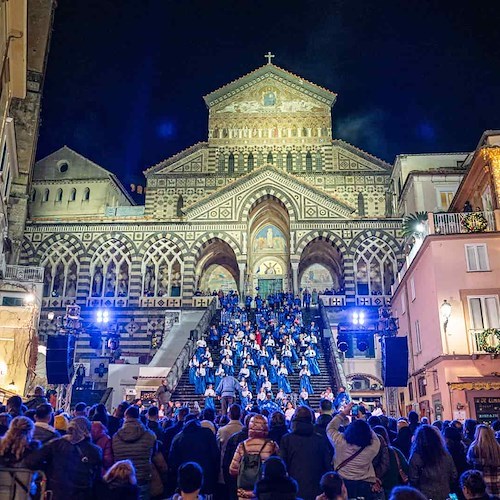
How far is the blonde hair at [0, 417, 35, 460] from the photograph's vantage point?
5305 mm

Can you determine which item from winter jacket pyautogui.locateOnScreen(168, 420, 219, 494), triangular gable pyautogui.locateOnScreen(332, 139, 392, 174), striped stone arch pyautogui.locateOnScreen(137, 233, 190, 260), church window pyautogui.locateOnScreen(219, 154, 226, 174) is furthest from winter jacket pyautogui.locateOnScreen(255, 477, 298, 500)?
triangular gable pyautogui.locateOnScreen(332, 139, 392, 174)

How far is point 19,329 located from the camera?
25.7 m

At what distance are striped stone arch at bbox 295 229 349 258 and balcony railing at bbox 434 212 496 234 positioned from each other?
14347 mm

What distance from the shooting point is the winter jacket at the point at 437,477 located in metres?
6.34

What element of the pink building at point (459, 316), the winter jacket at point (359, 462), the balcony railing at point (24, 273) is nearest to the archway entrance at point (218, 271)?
the balcony railing at point (24, 273)

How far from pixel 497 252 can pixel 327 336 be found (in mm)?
9912

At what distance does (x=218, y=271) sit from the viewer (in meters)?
39.5

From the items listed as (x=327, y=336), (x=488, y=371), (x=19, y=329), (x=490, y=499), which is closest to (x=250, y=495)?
(x=490, y=499)

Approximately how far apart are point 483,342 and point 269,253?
72.7 ft

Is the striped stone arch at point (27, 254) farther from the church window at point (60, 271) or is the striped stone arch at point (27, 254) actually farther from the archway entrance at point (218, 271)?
the archway entrance at point (218, 271)

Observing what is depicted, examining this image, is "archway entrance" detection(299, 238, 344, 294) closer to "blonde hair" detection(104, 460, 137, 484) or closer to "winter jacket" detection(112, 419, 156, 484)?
"winter jacket" detection(112, 419, 156, 484)

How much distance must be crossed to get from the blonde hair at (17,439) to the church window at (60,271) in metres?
30.1

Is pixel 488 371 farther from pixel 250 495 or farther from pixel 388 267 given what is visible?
pixel 388 267

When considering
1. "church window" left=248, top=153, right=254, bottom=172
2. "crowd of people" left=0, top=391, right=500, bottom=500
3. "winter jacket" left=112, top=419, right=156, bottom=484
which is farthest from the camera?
"church window" left=248, top=153, right=254, bottom=172
